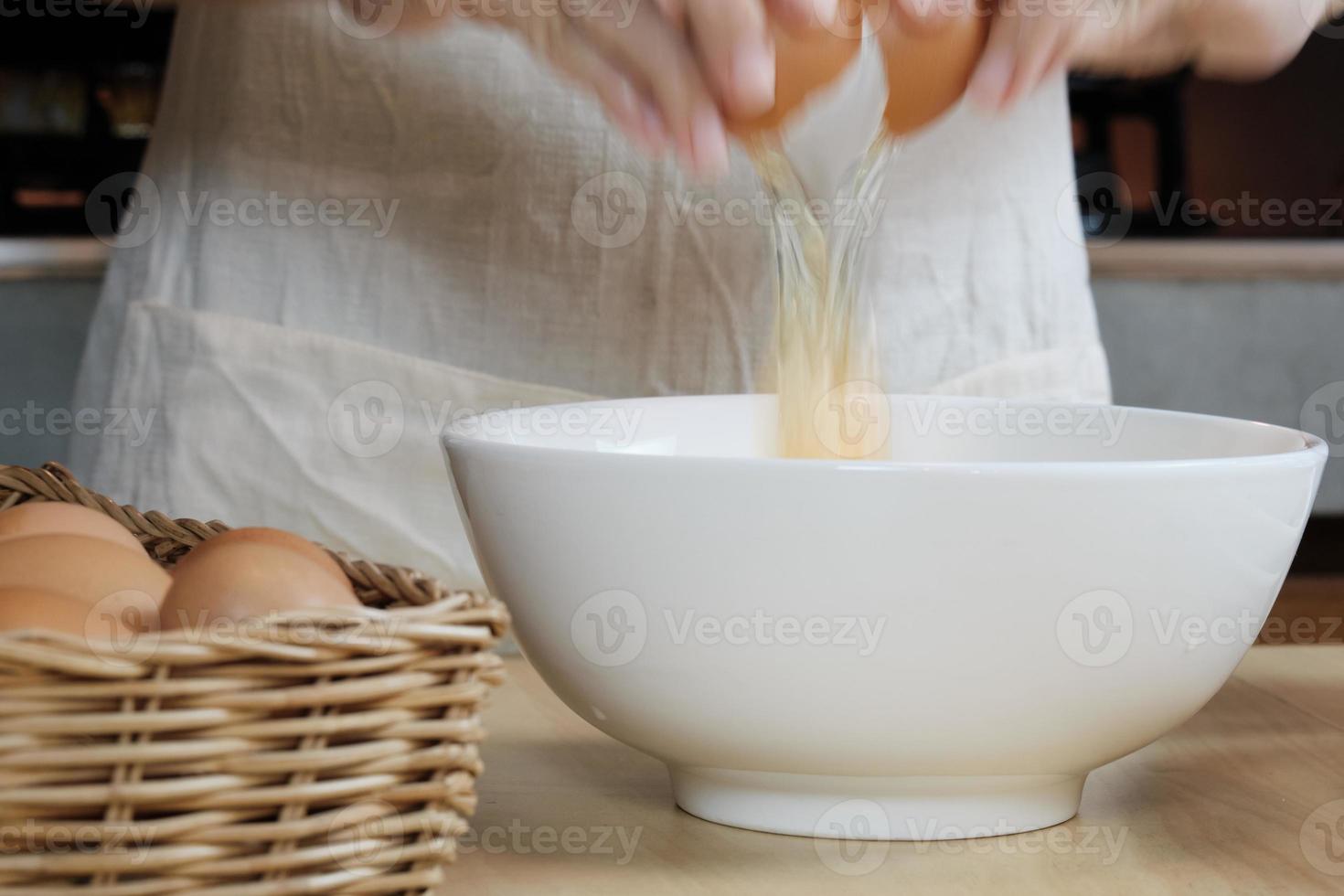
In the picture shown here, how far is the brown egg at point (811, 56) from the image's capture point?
0.52 meters

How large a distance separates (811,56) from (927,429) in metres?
0.20

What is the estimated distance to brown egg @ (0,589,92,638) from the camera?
14.2 inches

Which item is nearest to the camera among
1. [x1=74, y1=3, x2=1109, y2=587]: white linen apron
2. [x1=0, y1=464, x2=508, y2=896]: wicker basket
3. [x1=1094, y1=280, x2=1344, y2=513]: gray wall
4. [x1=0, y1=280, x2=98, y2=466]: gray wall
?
[x1=0, y1=464, x2=508, y2=896]: wicker basket

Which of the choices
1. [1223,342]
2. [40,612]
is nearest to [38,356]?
[40,612]

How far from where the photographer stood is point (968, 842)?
47cm

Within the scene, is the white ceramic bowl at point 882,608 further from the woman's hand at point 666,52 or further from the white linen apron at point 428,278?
the white linen apron at point 428,278

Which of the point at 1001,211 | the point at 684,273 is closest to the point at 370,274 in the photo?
the point at 684,273

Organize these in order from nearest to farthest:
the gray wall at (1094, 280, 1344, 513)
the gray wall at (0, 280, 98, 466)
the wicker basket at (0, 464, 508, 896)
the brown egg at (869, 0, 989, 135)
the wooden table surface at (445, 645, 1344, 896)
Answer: the wicker basket at (0, 464, 508, 896) < the wooden table surface at (445, 645, 1344, 896) < the brown egg at (869, 0, 989, 135) < the gray wall at (0, 280, 98, 466) < the gray wall at (1094, 280, 1344, 513)

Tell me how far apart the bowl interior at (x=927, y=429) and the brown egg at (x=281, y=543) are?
0.14 meters

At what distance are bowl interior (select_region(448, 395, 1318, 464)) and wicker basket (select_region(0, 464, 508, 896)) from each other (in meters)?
0.22

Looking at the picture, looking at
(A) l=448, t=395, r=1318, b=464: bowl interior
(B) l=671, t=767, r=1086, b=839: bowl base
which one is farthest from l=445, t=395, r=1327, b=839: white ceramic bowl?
(A) l=448, t=395, r=1318, b=464: bowl interior

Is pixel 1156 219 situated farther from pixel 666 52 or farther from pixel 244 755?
pixel 244 755

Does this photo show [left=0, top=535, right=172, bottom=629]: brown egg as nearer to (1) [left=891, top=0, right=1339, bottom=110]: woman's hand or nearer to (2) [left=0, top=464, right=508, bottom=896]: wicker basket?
(2) [left=0, top=464, right=508, bottom=896]: wicker basket

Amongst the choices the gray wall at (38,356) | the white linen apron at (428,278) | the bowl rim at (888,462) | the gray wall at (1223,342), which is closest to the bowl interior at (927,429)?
the bowl rim at (888,462)
